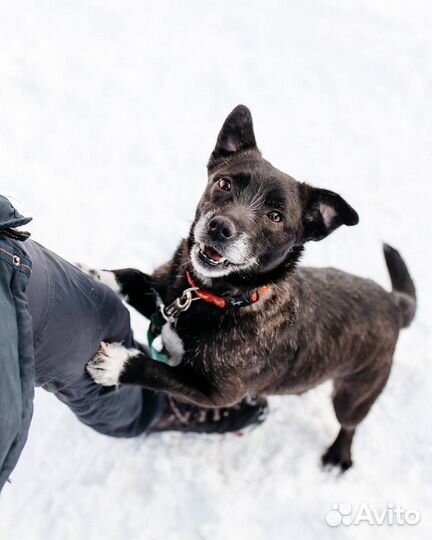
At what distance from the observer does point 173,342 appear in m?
2.67

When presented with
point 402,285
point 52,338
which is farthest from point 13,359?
point 402,285

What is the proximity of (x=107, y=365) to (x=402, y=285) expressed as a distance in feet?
7.02

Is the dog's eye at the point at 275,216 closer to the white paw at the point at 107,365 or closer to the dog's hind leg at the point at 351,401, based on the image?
the white paw at the point at 107,365

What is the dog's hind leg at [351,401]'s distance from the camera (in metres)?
3.18

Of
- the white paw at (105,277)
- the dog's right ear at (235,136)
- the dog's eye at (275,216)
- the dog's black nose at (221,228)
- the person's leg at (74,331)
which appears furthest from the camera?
the white paw at (105,277)

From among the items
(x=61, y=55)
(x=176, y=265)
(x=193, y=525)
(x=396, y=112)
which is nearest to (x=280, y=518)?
(x=193, y=525)

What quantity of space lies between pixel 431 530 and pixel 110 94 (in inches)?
189

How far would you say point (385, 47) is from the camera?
6.08 meters

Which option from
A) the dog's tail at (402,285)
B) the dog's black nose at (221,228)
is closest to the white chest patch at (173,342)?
the dog's black nose at (221,228)

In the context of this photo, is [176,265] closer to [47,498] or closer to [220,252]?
[220,252]

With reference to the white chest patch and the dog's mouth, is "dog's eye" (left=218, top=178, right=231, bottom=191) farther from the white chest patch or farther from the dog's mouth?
the white chest patch

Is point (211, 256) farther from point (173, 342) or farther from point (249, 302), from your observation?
point (173, 342)

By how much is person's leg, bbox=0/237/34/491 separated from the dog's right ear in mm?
1465

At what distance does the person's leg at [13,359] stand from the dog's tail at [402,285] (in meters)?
2.56
